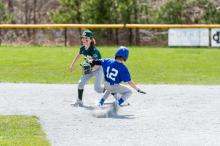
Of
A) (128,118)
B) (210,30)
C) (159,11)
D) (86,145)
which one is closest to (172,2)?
(159,11)

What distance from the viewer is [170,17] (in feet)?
134

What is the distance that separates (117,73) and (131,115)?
0.87 meters

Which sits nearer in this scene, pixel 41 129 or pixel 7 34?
pixel 41 129

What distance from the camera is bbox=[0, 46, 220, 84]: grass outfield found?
1961cm

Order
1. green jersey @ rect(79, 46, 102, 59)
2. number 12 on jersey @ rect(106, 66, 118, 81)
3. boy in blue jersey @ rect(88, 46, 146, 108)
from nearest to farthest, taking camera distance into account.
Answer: boy in blue jersey @ rect(88, 46, 146, 108) < number 12 on jersey @ rect(106, 66, 118, 81) < green jersey @ rect(79, 46, 102, 59)

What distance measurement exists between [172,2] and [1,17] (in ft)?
38.9

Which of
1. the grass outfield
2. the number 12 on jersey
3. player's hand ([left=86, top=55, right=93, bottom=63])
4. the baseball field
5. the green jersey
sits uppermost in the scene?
the green jersey

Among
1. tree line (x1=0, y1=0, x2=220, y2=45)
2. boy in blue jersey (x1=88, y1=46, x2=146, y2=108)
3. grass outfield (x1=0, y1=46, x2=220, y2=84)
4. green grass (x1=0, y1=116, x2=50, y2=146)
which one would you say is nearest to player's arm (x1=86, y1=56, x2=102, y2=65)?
boy in blue jersey (x1=88, y1=46, x2=146, y2=108)

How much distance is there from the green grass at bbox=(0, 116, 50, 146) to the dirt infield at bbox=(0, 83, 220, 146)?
6.4 inches

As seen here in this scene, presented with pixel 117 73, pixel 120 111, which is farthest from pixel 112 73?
pixel 120 111

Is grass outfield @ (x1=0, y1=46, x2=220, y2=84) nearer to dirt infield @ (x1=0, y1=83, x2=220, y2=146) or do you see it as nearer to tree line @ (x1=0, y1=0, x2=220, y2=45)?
dirt infield @ (x1=0, y1=83, x2=220, y2=146)

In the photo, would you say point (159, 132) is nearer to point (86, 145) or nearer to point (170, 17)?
point (86, 145)

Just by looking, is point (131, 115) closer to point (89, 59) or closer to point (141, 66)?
point (89, 59)

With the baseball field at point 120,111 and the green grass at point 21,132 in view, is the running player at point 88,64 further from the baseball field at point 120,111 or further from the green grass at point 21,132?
the green grass at point 21,132
